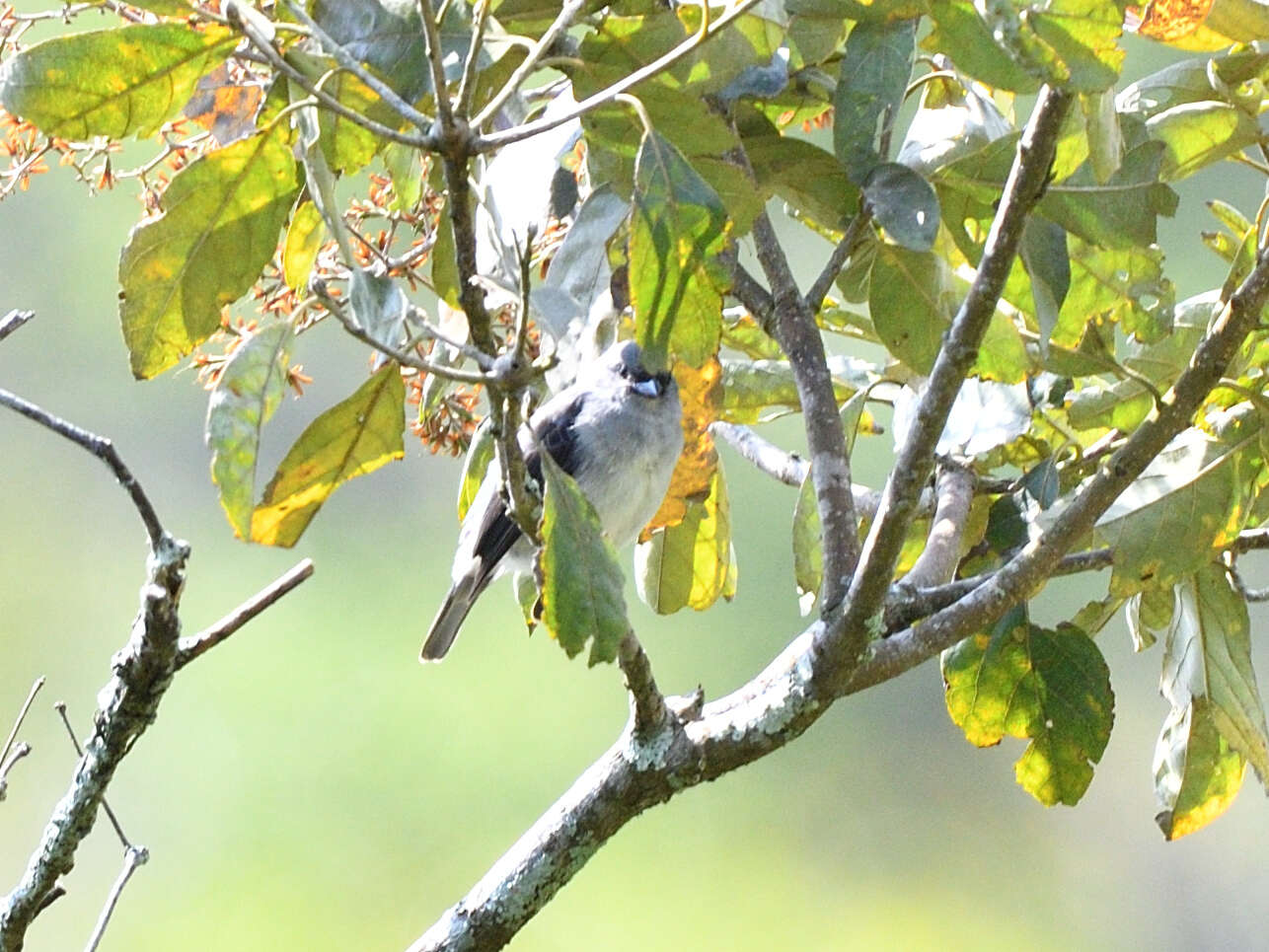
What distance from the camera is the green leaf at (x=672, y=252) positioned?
111 centimetres

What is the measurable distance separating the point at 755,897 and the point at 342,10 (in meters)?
6.82

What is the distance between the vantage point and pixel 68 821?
1.14 m

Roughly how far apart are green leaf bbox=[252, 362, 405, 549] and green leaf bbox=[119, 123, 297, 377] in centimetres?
14

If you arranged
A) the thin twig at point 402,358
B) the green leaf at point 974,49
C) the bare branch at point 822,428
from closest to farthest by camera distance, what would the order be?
the thin twig at point 402,358, the green leaf at point 974,49, the bare branch at point 822,428

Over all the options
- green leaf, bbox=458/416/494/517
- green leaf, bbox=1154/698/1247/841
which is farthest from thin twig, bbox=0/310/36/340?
green leaf, bbox=1154/698/1247/841

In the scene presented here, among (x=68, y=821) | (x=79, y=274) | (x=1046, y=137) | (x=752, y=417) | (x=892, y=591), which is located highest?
(x=79, y=274)

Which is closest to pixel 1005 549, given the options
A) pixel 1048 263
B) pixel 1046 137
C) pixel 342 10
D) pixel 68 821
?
pixel 1048 263

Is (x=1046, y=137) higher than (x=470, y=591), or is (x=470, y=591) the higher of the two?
(x=1046, y=137)

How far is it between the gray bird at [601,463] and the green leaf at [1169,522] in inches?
33.2

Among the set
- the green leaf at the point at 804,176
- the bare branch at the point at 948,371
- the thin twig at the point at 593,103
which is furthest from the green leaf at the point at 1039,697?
the thin twig at the point at 593,103

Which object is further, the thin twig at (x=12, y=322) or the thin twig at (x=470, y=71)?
the thin twig at (x=12, y=322)

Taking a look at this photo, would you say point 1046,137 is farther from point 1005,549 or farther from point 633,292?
point 1005,549

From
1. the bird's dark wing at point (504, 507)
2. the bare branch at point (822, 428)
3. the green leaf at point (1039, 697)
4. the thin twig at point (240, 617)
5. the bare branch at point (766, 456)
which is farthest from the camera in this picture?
the bird's dark wing at point (504, 507)

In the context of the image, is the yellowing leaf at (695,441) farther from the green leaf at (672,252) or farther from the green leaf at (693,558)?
the green leaf at (672,252)
